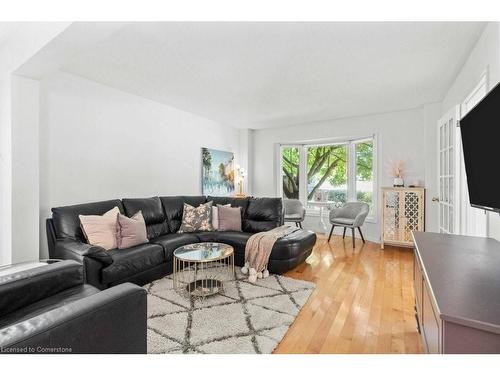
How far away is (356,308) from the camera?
7.22ft

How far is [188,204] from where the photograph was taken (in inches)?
150

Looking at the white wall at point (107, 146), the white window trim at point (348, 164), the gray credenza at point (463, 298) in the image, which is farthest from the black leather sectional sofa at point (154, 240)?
the white window trim at point (348, 164)

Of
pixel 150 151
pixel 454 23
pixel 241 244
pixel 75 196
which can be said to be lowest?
pixel 241 244

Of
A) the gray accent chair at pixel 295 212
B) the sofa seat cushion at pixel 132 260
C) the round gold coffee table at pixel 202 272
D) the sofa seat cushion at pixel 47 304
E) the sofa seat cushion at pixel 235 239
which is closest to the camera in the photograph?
the sofa seat cushion at pixel 47 304


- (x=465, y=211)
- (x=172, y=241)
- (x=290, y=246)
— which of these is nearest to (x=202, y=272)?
(x=172, y=241)

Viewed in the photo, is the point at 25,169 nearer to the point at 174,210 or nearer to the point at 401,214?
the point at 174,210

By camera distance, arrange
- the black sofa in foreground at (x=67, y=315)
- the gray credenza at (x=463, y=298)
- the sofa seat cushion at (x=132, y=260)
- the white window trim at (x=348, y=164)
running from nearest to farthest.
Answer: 1. the gray credenza at (x=463, y=298)
2. the black sofa in foreground at (x=67, y=315)
3. the sofa seat cushion at (x=132, y=260)
4. the white window trim at (x=348, y=164)

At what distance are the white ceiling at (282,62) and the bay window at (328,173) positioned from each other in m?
1.22

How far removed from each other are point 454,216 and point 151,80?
380 centimetres

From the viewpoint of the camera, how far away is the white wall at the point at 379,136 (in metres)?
4.29

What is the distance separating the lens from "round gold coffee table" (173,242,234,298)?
93.9 inches

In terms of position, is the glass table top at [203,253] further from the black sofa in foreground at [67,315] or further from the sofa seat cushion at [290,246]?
the black sofa in foreground at [67,315]
